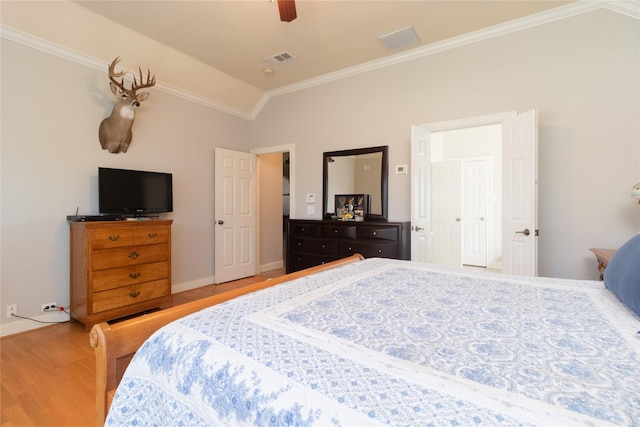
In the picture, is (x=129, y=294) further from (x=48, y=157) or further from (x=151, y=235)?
(x=48, y=157)

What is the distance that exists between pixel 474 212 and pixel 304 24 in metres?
4.36

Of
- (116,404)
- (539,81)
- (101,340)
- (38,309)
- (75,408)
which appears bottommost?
(75,408)

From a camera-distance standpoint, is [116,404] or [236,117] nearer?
[116,404]

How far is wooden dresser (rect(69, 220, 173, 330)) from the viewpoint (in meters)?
2.76

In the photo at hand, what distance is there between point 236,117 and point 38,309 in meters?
3.49

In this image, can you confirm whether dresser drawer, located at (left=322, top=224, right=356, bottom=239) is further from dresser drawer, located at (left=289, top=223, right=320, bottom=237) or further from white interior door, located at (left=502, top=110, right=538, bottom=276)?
white interior door, located at (left=502, top=110, right=538, bottom=276)

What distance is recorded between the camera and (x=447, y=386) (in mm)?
620

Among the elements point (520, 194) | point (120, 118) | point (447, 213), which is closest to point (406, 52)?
point (520, 194)

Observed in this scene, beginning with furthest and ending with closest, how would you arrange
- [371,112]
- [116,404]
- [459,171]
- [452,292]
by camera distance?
[459,171], [371,112], [452,292], [116,404]

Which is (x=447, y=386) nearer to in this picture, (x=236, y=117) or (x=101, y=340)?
(x=101, y=340)

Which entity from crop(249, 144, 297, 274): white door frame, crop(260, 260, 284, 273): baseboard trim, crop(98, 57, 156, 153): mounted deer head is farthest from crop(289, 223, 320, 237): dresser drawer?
crop(98, 57, 156, 153): mounted deer head

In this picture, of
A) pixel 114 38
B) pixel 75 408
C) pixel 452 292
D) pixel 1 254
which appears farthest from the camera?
pixel 114 38

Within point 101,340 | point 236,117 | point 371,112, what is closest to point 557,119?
point 371,112

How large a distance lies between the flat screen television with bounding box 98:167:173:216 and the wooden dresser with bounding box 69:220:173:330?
37cm
